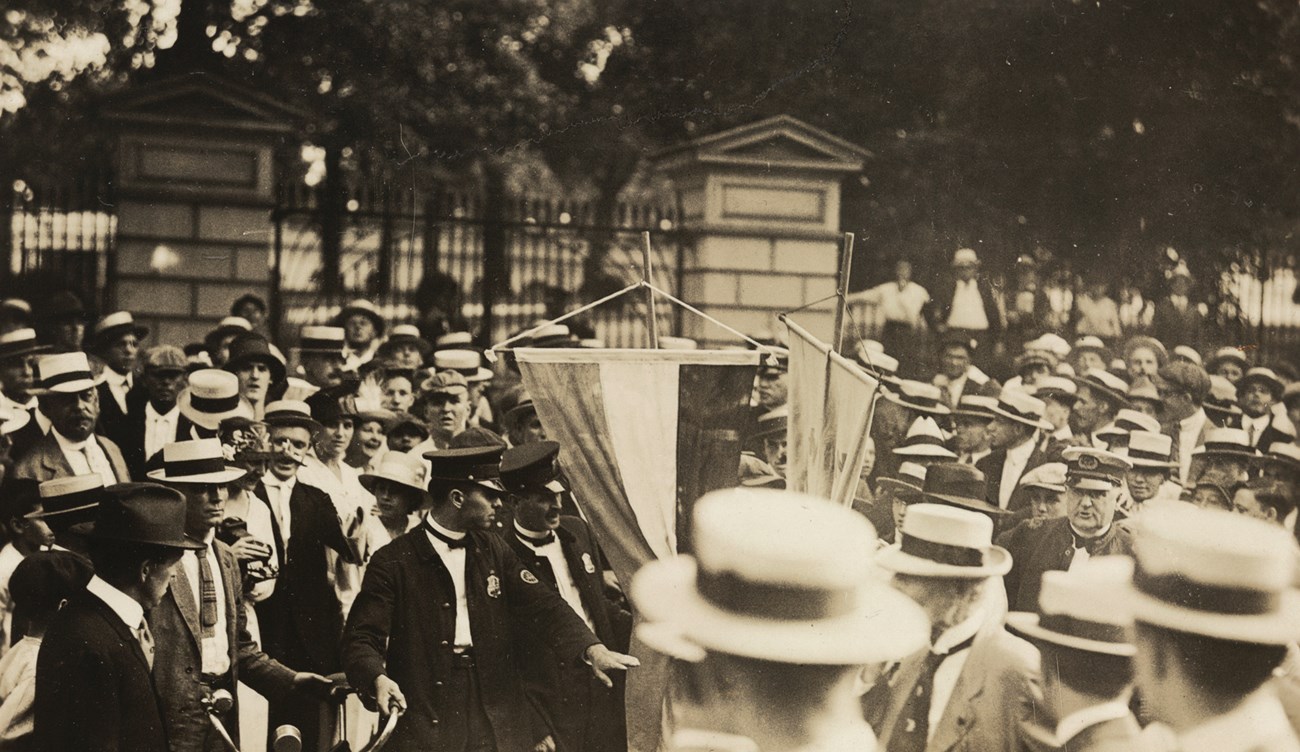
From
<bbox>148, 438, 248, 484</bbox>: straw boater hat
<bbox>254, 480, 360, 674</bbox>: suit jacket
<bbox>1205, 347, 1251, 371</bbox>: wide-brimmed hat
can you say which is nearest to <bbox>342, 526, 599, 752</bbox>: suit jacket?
<bbox>254, 480, 360, 674</bbox>: suit jacket

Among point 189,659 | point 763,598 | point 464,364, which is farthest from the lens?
point 464,364

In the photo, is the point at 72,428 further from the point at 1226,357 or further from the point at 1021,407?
the point at 1226,357

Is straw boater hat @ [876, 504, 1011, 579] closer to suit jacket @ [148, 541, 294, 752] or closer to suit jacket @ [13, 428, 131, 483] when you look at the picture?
suit jacket @ [148, 541, 294, 752]

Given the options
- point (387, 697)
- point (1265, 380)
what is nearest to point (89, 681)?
point (387, 697)

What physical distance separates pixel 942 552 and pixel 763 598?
6.65 ft

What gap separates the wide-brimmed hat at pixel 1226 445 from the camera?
533cm

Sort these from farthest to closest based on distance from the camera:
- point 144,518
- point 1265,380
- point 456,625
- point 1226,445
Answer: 1. point 1265,380
2. point 1226,445
3. point 456,625
4. point 144,518

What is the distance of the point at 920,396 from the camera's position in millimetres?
5297

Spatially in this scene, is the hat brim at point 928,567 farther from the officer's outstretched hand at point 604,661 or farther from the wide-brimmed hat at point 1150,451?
the officer's outstretched hand at point 604,661

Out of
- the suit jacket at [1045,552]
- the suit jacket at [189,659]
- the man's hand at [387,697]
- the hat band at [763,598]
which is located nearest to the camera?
the hat band at [763,598]

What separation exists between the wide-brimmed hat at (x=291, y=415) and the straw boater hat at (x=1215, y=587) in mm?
3259

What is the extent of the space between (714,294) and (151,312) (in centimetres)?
221

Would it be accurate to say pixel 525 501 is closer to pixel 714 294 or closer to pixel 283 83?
pixel 714 294

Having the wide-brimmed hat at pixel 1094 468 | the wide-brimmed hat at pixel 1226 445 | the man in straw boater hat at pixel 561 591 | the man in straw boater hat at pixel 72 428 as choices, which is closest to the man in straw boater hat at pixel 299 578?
the man in straw boater hat at pixel 72 428
